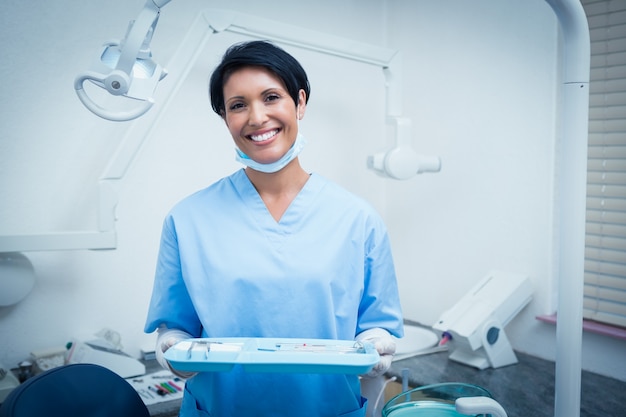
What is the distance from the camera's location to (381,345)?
104cm

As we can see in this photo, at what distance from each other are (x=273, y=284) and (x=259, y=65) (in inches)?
17.7

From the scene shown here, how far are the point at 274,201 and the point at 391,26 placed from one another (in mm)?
1402

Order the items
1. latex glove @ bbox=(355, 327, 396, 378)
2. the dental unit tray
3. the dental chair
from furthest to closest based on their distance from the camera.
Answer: latex glove @ bbox=(355, 327, 396, 378), the dental chair, the dental unit tray

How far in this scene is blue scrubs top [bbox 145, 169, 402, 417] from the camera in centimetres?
107

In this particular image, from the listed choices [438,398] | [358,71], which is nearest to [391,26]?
[358,71]

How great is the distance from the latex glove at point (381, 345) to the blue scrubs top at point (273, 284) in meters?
0.02

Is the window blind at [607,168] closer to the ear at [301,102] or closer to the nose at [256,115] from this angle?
the ear at [301,102]

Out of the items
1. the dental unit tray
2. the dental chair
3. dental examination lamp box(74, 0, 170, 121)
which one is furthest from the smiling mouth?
the dental chair

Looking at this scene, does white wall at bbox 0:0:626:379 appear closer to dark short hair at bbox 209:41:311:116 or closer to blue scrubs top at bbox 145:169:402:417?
dark short hair at bbox 209:41:311:116

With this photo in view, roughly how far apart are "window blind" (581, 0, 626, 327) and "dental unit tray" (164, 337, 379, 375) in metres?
1.07

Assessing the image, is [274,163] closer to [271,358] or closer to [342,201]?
[342,201]

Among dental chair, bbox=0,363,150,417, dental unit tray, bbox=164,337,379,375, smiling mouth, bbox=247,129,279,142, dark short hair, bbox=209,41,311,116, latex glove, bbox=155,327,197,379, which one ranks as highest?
dark short hair, bbox=209,41,311,116

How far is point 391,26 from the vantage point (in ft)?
7.44

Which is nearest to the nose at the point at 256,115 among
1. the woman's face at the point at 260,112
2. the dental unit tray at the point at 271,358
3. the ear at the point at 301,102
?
the woman's face at the point at 260,112
